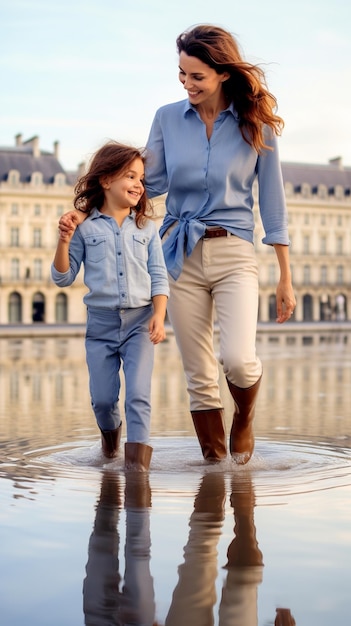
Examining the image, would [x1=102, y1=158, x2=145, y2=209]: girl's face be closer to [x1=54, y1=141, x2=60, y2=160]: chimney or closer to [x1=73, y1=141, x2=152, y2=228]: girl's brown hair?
[x1=73, y1=141, x2=152, y2=228]: girl's brown hair

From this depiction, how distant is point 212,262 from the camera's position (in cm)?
518

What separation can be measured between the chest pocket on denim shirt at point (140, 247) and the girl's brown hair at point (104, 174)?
2.9 inches

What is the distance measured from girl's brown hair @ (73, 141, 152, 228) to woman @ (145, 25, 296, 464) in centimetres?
16

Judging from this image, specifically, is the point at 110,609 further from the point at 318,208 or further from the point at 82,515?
the point at 318,208

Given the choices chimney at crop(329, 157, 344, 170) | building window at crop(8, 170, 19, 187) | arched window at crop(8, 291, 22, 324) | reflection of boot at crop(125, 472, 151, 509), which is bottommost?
reflection of boot at crop(125, 472, 151, 509)

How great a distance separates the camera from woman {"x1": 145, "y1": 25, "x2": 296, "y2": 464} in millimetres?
5074

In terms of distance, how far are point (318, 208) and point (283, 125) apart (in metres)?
89.0

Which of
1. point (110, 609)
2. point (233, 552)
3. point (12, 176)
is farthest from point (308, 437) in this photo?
point (12, 176)

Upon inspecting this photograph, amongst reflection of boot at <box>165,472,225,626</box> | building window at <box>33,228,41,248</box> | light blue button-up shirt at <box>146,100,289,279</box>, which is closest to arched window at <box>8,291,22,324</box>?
building window at <box>33,228,41,248</box>

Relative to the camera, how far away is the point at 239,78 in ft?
16.7

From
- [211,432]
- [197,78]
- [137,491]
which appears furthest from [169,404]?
[137,491]

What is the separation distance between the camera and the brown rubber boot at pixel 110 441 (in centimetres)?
545

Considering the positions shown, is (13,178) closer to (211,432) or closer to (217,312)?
(211,432)

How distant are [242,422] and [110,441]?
0.65 m
